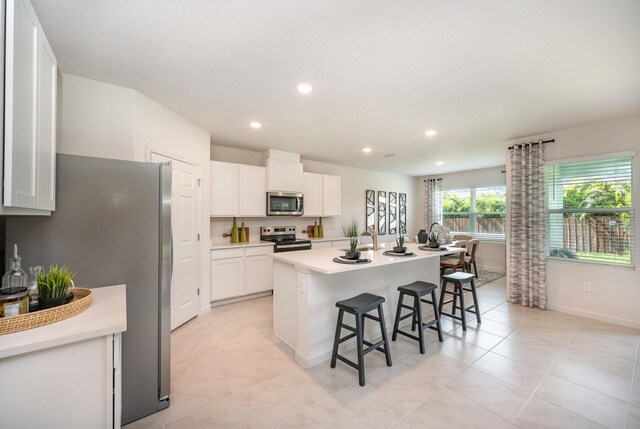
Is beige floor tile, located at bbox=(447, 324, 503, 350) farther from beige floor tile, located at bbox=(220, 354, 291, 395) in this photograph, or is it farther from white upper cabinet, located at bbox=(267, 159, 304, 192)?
white upper cabinet, located at bbox=(267, 159, 304, 192)

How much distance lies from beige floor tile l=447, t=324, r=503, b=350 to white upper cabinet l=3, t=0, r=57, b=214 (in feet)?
12.0

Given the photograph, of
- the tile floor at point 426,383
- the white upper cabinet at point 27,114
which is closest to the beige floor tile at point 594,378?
the tile floor at point 426,383

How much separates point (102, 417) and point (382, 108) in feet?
10.6

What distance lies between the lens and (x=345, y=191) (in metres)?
6.39

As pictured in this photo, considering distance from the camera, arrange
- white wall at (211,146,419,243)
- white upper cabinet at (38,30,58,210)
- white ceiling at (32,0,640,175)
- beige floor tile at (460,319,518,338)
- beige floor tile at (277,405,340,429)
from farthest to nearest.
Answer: white wall at (211,146,419,243) < beige floor tile at (460,319,518,338) < beige floor tile at (277,405,340,429) < white ceiling at (32,0,640,175) < white upper cabinet at (38,30,58,210)

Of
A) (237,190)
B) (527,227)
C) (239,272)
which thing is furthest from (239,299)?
(527,227)

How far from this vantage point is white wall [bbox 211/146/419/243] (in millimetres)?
4602

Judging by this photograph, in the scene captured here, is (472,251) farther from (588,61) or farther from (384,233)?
(588,61)

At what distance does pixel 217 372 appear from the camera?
7.64 feet

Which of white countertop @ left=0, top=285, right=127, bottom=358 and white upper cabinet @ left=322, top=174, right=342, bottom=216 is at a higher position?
white upper cabinet @ left=322, top=174, right=342, bottom=216

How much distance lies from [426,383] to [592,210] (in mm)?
3402

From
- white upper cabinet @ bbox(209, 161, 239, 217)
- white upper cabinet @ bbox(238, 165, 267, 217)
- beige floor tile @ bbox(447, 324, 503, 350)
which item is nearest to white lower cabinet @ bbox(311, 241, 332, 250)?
white upper cabinet @ bbox(238, 165, 267, 217)

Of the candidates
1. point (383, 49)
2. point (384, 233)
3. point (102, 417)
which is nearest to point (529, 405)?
point (102, 417)

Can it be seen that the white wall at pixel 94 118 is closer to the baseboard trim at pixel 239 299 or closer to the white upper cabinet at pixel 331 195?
the baseboard trim at pixel 239 299
